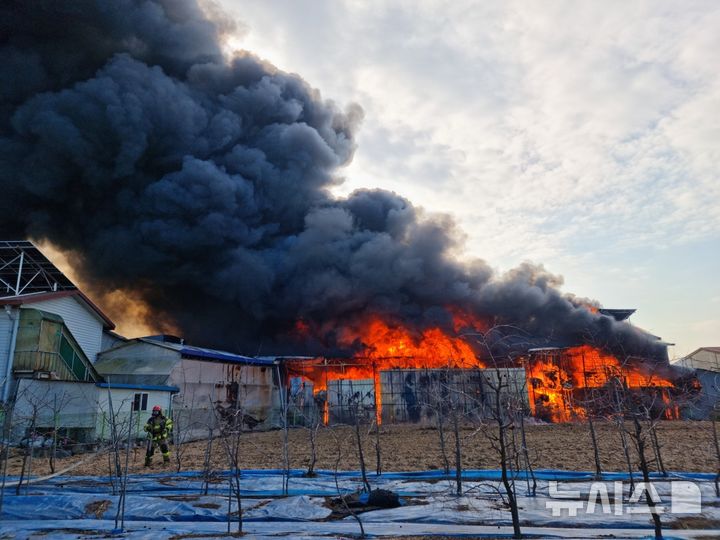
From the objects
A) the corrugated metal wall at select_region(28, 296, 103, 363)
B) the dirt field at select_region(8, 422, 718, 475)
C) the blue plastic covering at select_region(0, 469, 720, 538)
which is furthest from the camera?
the corrugated metal wall at select_region(28, 296, 103, 363)

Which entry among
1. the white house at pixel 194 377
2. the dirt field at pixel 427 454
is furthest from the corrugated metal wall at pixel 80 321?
the dirt field at pixel 427 454

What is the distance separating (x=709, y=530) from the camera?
280 inches

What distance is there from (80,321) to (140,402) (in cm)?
831

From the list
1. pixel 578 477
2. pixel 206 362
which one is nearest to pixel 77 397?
pixel 206 362

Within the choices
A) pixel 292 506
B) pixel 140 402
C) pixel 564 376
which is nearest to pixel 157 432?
pixel 292 506

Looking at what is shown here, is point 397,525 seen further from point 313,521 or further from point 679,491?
point 679,491

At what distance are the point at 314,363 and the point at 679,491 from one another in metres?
26.1

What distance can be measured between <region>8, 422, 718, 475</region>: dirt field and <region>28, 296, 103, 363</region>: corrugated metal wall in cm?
992

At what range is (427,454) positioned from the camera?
16.2 m

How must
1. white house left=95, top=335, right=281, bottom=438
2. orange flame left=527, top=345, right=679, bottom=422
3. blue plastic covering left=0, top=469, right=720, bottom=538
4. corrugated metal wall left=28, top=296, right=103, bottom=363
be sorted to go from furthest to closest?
orange flame left=527, top=345, right=679, bottom=422, white house left=95, top=335, right=281, bottom=438, corrugated metal wall left=28, top=296, right=103, bottom=363, blue plastic covering left=0, top=469, right=720, bottom=538

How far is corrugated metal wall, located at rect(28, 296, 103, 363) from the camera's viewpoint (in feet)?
82.6

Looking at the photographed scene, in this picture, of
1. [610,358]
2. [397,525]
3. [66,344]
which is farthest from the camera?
[610,358]
